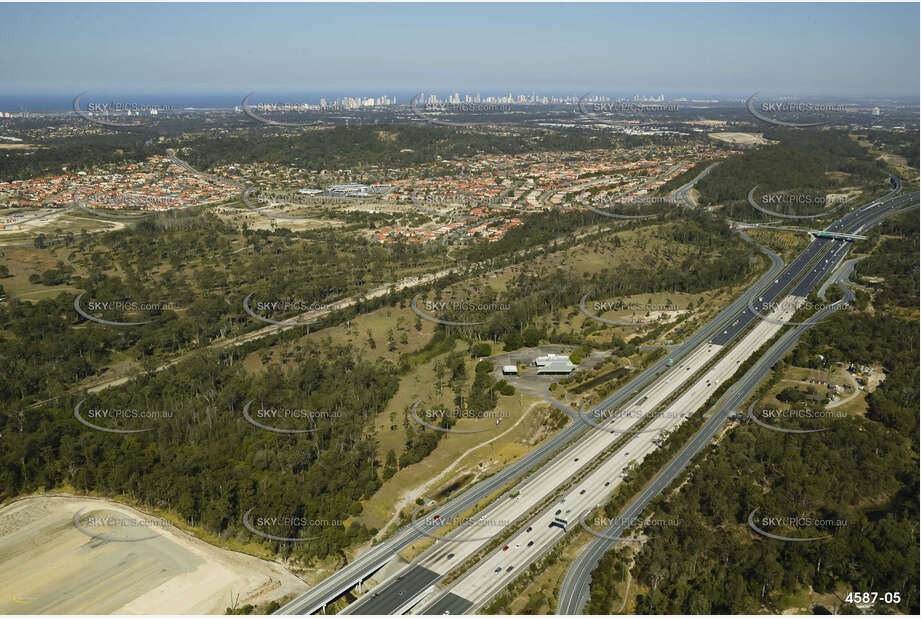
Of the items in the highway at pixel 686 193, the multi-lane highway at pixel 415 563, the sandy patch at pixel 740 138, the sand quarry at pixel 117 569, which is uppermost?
the sandy patch at pixel 740 138

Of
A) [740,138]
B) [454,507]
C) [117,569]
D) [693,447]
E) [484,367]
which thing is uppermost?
[740,138]

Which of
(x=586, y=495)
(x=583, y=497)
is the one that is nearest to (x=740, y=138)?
(x=586, y=495)

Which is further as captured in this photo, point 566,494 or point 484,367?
point 484,367

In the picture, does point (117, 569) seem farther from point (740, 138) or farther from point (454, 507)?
point (740, 138)

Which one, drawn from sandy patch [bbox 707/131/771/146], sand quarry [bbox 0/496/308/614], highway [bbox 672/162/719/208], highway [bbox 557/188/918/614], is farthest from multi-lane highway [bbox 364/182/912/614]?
sandy patch [bbox 707/131/771/146]

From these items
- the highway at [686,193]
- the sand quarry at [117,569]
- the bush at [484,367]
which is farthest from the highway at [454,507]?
the highway at [686,193]

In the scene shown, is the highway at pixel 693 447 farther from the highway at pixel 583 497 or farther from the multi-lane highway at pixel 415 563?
the multi-lane highway at pixel 415 563

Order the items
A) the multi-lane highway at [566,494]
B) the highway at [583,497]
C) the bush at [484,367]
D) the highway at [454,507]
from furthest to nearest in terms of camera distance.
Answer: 1. the bush at [484,367]
2. the highway at [583,497]
3. the highway at [454,507]
4. the multi-lane highway at [566,494]
